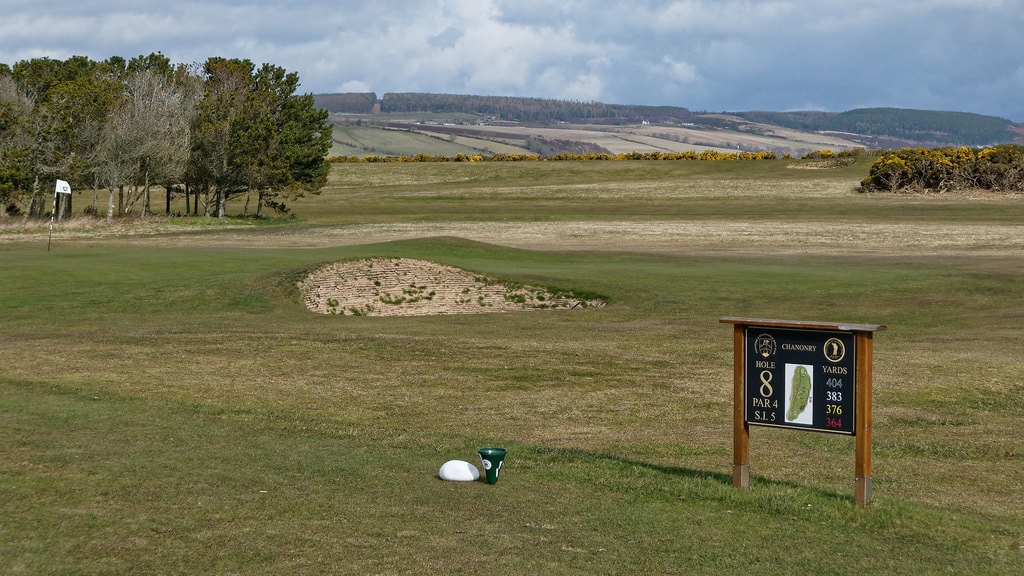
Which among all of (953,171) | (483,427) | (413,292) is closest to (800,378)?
(483,427)

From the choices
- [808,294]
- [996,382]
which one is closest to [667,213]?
[808,294]

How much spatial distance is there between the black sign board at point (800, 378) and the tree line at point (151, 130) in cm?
6387

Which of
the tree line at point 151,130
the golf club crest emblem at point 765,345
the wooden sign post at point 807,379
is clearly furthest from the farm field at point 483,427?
the tree line at point 151,130

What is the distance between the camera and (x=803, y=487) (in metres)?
10.8

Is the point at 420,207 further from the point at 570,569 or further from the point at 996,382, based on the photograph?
the point at 570,569

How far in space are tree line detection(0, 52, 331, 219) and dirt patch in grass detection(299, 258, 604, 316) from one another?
40.6 meters

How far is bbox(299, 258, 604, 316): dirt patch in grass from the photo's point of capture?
105ft

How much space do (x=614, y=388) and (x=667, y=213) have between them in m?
68.0

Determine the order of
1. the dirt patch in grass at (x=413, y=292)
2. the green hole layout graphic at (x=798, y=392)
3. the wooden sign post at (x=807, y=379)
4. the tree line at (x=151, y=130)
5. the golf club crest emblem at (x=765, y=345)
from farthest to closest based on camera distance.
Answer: the tree line at (x=151, y=130) < the dirt patch in grass at (x=413, y=292) < the golf club crest emblem at (x=765, y=345) < the green hole layout graphic at (x=798, y=392) < the wooden sign post at (x=807, y=379)

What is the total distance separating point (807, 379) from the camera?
9.88 metres

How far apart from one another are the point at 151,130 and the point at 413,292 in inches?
1684

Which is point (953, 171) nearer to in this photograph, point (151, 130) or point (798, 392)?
point (151, 130)

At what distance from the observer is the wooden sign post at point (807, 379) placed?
31.5 feet

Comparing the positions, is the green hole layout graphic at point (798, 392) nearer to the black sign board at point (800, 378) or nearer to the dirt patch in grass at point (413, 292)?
the black sign board at point (800, 378)
